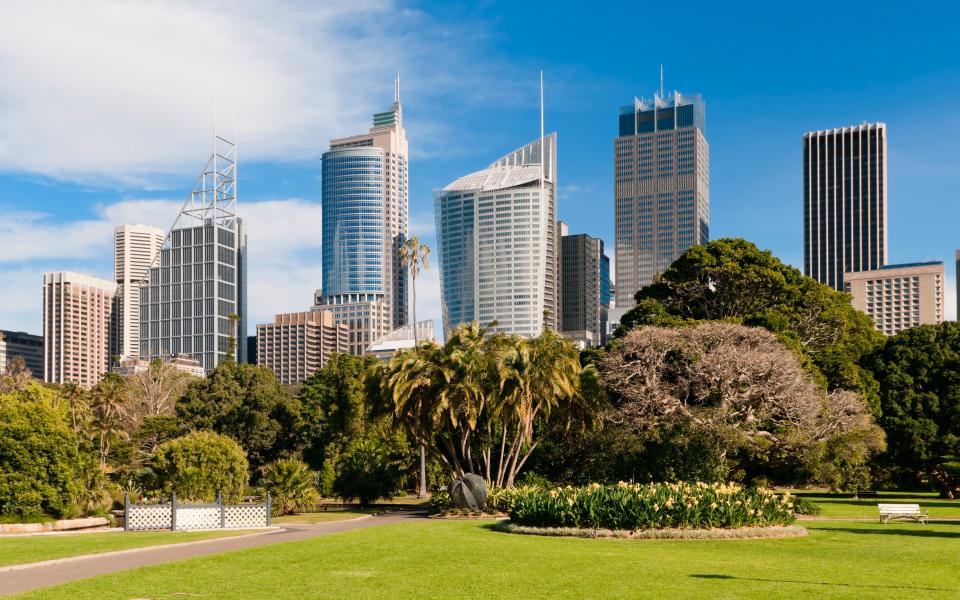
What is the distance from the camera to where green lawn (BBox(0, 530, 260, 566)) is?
2034cm

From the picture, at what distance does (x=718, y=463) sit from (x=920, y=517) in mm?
8373

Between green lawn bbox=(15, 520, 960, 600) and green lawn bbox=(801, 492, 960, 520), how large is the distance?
8.97m

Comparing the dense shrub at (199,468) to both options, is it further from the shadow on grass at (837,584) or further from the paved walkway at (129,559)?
the shadow on grass at (837,584)

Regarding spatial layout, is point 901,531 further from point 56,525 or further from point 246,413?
point 246,413

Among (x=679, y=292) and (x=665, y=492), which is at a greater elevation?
(x=679, y=292)

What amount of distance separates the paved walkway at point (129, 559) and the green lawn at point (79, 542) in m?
0.76

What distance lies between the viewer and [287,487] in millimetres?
37156

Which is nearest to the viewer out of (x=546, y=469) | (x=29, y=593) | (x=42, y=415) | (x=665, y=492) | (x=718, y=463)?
(x=29, y=593)

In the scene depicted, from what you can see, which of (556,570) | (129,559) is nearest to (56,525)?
(129,559)

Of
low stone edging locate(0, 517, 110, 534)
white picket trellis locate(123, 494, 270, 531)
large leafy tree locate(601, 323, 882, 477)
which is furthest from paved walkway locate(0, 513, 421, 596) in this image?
large leafy tree locate(601, 323, 882, 477)

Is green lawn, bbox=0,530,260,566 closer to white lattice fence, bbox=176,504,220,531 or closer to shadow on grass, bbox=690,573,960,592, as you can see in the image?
white lattice fence, bbox=176,504,220,531

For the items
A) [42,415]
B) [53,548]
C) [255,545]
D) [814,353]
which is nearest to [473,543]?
[255,545]

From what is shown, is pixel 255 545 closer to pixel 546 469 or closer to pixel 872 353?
pixel 546 469

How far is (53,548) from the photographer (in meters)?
21.9
